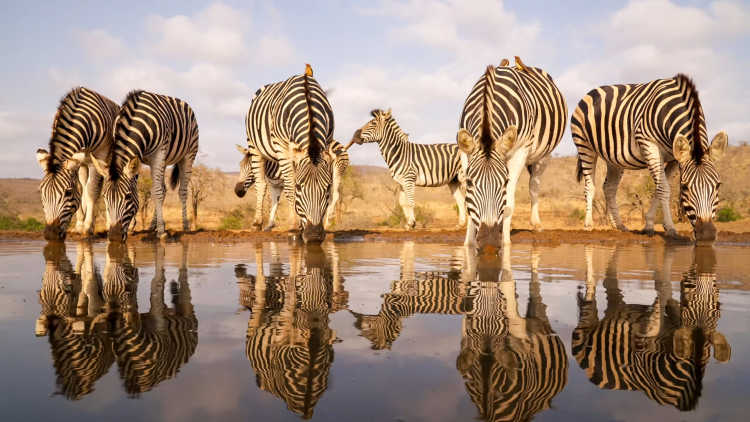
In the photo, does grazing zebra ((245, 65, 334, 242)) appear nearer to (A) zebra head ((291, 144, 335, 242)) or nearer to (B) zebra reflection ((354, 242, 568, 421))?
(A) zebra head ((291, 144, 335, 242))

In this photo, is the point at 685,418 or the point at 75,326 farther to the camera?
the point at 75,326

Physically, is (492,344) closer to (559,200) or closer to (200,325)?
(200,325)

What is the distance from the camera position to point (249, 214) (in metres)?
25.2

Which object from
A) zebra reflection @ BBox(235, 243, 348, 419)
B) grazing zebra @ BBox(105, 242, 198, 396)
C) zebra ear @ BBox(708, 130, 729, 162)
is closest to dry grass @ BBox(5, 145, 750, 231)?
zebra ear @ BBox(708, 130, 729, 162)

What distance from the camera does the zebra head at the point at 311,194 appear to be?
853cm

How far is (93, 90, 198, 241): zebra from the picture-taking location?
9336 mm

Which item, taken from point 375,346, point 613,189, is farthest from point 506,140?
point 613,189

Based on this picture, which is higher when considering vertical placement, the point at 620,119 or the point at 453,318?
the point at 620,119

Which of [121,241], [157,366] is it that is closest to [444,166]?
[121,241]

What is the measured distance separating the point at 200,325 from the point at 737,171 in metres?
38.4

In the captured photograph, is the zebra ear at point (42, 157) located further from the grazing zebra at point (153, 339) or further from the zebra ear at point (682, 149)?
the zebra ear at point (682, 149)

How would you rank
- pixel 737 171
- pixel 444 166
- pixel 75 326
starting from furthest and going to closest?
pixel 737 171 < pixel 444 166 < pixel 75 326

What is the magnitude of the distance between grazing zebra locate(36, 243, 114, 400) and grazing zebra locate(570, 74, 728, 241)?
29.5ft

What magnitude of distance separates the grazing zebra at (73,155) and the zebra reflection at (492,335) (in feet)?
27.3
